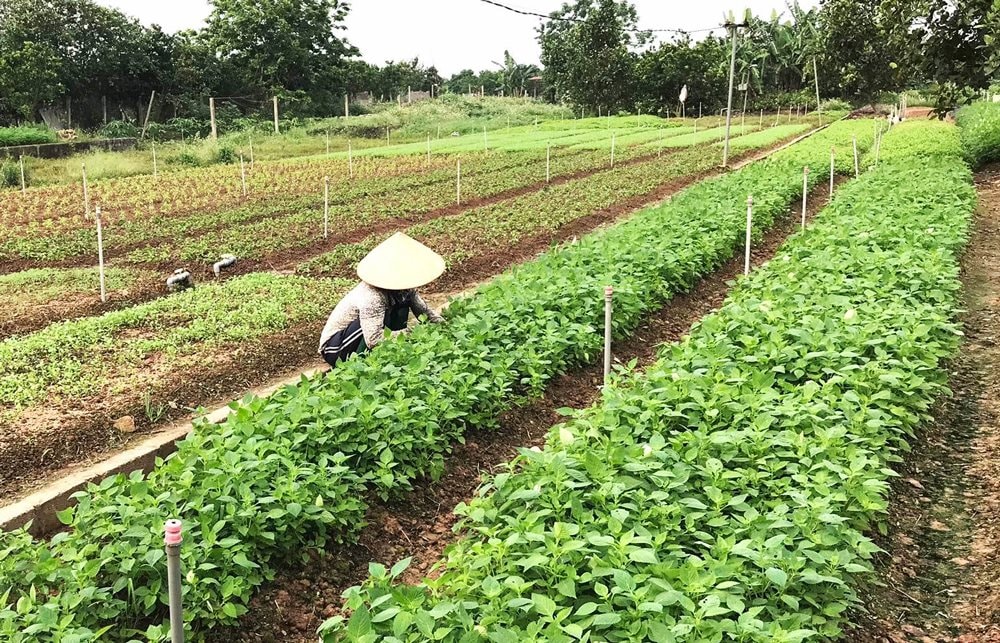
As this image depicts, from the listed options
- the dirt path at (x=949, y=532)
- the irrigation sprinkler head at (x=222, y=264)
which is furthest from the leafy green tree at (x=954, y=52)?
the irrigation sprinkler head at (x=222, y=264)

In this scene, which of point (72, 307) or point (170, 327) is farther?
point (72, 307)

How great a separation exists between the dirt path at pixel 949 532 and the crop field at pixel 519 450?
17cm

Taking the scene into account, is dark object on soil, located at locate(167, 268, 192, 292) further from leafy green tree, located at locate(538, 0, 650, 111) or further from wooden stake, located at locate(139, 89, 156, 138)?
leafy green tree, located at locate(538, 0, 650, 111)

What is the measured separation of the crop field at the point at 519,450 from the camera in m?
3.31

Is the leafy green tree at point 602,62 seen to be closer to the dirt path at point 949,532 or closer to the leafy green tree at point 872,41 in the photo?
the leafy green tree at point 872,41

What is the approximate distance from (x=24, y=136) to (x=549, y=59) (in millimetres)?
49254

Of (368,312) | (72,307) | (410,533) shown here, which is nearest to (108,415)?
(368,312)

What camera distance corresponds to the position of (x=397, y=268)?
654cm

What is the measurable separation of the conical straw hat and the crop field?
411 millimetres

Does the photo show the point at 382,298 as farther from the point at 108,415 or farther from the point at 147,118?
the point at 147,118

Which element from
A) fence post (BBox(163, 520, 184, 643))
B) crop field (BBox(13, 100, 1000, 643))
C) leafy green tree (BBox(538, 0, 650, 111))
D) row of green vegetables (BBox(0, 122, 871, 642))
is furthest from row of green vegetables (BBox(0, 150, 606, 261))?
leafy green tree (BBox(538, 0, 650, 111))

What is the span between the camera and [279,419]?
15.7 ft

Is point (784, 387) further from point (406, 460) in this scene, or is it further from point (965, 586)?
point (406, 460)

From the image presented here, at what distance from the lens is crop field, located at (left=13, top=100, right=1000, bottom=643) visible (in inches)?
130
